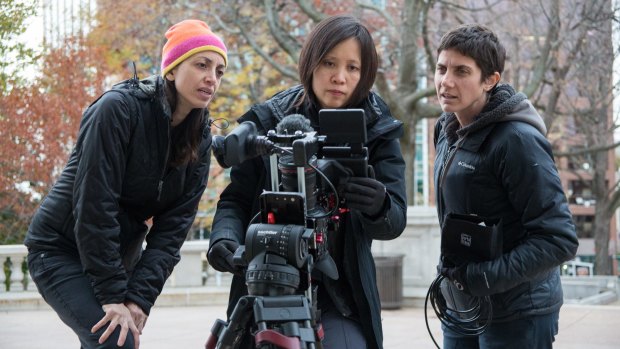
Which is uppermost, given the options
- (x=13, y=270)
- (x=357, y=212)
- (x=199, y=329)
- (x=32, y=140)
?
(x=32, y=140)

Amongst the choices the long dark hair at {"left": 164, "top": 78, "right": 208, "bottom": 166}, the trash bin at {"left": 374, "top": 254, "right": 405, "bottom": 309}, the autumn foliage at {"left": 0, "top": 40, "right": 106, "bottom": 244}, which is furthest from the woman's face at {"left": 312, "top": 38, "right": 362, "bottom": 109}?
the autumn foliage at {"left": 0, "top": 40, "right": 106, "bottom": 244}

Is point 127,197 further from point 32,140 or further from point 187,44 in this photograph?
point 32,140

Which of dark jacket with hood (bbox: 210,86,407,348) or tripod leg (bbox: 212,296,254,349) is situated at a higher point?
dark jacket with hood (bbox: 210,86,407,348)

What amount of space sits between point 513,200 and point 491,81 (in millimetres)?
573

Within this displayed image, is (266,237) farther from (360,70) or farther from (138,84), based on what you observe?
(138,84)

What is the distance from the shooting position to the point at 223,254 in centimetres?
324

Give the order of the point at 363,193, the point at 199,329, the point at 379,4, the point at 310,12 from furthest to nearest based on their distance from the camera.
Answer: the point at 379,4, the point at 310,12, the point at 199,329, the point at 363,193

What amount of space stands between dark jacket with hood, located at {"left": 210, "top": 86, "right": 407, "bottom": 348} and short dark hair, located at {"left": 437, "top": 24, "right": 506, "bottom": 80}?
1.31ft

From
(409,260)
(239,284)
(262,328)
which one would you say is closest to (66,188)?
(239,284)

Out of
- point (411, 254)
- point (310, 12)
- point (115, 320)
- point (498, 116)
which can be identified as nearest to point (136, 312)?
point (115, 320)

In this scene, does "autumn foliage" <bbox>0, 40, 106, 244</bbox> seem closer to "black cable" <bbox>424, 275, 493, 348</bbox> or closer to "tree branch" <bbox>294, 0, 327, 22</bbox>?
"tree branch" <bbox>294, 0, 327, 22</bbox>

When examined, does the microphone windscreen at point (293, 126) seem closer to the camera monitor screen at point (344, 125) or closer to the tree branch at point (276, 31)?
the camera monitor screen at point (344, 125)

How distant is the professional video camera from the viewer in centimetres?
267

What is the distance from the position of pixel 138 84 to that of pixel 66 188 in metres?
0.54
